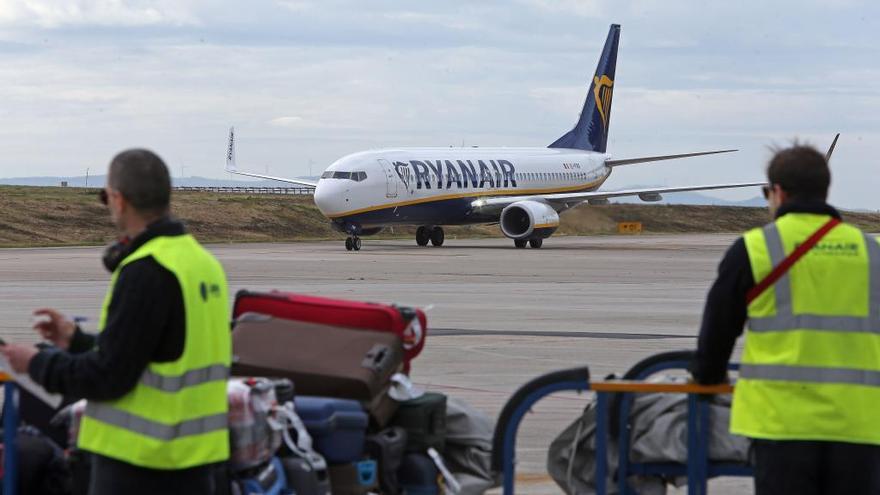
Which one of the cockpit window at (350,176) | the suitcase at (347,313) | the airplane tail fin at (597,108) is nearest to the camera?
the suitcase at (347,313)

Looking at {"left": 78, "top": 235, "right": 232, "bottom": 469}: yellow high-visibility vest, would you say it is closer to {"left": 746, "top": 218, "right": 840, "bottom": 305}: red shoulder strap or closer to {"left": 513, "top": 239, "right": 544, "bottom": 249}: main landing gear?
{"left": 746, "top": 218, "right": 840, "bottom": 305}: red shoulder strap

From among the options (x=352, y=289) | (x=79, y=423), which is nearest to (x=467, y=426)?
(x=79, y=423)

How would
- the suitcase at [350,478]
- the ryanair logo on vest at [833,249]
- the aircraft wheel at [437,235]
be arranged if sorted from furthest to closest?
the aircraft wheel at [437,235] < the suitcase at [350,478] < the ryanair logo on vest at [833,249]

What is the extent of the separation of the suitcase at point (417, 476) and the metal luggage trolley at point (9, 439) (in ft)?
5.17

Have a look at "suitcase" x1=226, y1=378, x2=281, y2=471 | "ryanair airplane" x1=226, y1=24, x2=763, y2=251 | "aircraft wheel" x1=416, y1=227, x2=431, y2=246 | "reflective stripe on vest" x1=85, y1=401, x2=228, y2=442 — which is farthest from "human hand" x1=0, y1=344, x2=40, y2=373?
"aircraft wheel" x1=416, y1=227, x2=431, y2=246

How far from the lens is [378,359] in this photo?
5879 millimetres

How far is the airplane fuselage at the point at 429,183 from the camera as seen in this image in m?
40.3

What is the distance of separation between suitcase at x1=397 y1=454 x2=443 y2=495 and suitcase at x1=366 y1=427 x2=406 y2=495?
80mm

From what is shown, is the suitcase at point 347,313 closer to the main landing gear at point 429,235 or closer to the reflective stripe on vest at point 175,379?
the reflective stripe on vest at point 175,379

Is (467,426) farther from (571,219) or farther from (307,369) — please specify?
(571,219)

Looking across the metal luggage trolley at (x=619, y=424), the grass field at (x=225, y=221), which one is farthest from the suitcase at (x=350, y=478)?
the grass field at (x=225, y=221)

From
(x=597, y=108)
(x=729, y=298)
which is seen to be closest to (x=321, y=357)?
(x=729, y=298)

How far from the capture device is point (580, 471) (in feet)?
19.7

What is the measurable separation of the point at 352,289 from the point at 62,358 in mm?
18633
